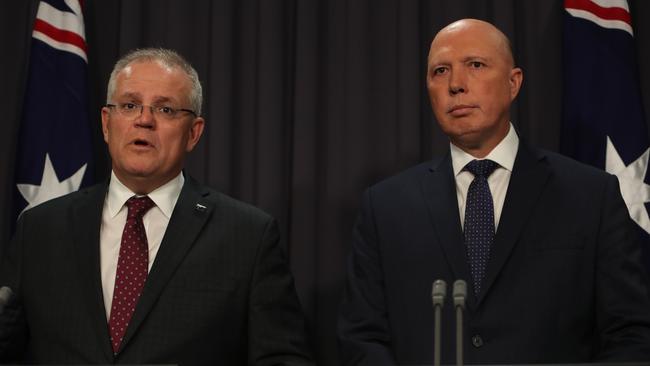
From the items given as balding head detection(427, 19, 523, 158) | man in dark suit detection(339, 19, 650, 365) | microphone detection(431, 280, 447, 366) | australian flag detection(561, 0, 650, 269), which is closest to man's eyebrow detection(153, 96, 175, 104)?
man in dark suit detection(339, 19, 650, 365)

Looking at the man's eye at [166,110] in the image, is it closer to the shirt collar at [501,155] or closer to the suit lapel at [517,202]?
the shirt collar at [501,155]

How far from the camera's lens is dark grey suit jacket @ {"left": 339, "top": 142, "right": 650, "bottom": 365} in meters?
2.77

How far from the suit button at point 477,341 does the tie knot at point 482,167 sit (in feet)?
1.78

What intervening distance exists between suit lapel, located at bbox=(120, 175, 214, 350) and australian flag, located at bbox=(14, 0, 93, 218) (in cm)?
75

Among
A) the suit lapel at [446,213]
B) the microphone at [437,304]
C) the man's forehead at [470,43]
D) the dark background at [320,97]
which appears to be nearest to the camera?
the microphone at [437,304]

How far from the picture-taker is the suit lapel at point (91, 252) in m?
2.80

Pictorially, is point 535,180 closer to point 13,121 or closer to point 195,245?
point 195,245

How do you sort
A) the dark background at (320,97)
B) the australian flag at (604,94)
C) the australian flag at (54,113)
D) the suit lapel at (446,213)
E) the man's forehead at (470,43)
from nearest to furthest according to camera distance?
the suit lapel at (446,213) < the man's forehead at (470,43) < the australian flag at (604,94) < the australian flag at (54,113) < the dark background at (320,97)

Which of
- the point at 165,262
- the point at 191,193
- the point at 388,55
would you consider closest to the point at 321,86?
the point at 388,55

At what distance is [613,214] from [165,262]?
138 cm

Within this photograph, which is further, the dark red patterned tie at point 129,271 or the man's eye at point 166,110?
the man's eye at point 166,110

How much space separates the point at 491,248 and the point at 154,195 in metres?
1.10

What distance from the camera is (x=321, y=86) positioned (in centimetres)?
388

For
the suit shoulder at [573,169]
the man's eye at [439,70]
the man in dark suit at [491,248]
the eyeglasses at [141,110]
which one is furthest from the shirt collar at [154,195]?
the suit shoulder at [573,169]
